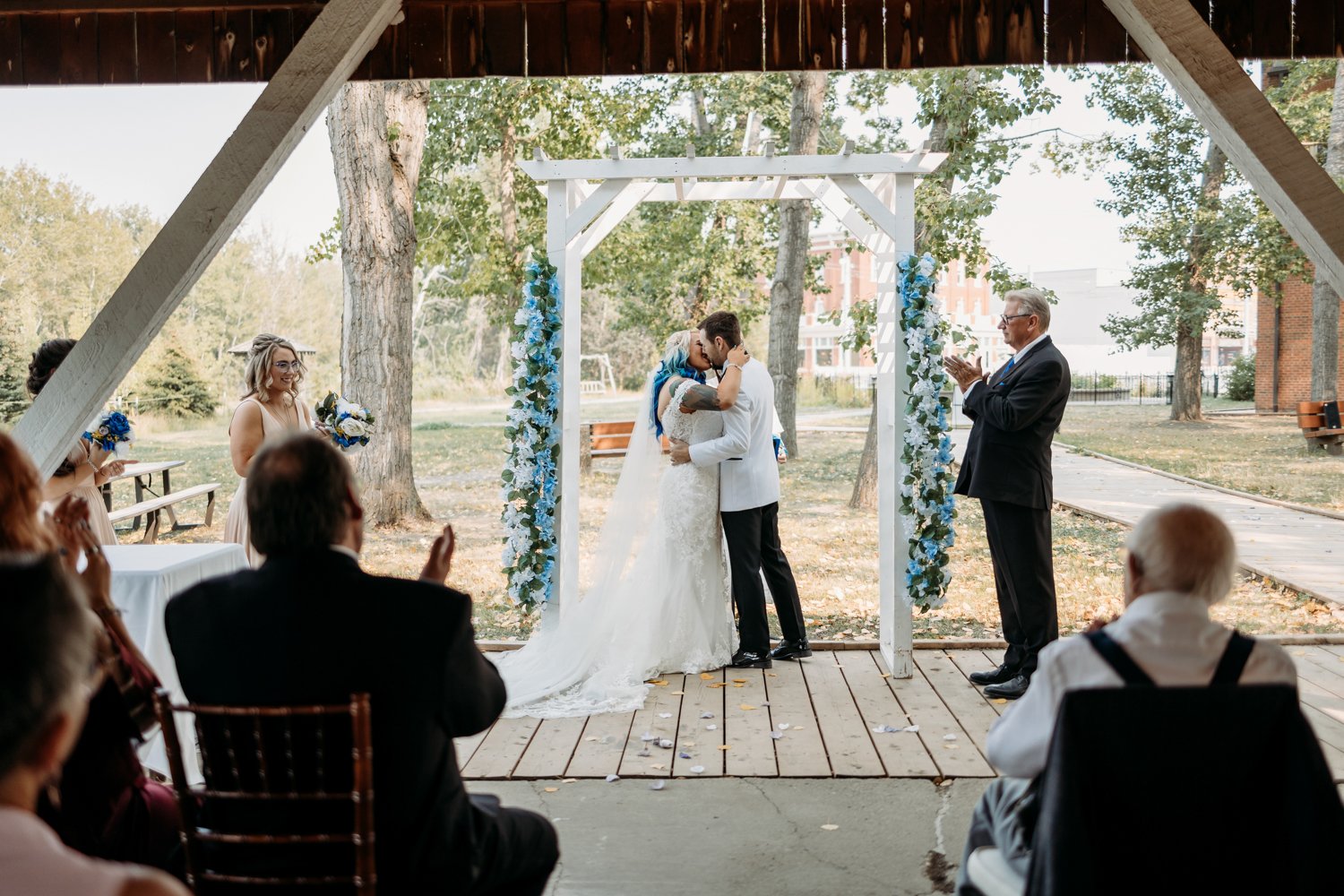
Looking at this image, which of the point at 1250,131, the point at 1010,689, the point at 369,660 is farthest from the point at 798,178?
the point at 369,660

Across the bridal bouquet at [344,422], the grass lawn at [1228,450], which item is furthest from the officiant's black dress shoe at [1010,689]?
the grass lawn at [1228,450]

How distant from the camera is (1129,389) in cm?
3712

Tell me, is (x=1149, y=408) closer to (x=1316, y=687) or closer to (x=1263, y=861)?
(x=1316, y=687)

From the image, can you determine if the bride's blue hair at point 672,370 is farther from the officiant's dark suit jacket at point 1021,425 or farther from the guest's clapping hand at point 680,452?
the officiant's dark suit jacket at point 1021,425

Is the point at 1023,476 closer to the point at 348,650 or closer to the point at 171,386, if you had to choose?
the point at 348,650

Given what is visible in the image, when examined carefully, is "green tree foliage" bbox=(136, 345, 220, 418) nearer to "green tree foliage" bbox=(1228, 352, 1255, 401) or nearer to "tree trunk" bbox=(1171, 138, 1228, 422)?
"tree trunk" bbox=(1171, 138, 1228, 422)

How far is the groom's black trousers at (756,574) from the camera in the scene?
240 inches

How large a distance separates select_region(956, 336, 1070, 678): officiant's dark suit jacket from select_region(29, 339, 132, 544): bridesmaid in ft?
12.6

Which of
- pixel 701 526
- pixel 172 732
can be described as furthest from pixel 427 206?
pixel 172 732

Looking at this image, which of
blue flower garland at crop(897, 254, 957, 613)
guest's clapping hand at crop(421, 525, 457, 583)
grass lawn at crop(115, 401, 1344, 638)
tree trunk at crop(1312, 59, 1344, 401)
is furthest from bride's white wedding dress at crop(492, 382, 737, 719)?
tree trunk at crop(1312, 59, 1344, 401)

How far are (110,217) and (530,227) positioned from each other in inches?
659

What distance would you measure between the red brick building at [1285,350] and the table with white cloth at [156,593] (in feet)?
82.2

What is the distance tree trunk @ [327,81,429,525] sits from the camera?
11.1m

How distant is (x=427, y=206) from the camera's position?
1700cm
